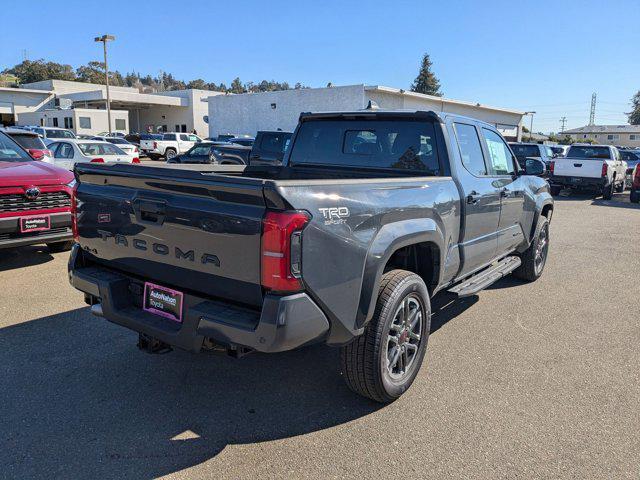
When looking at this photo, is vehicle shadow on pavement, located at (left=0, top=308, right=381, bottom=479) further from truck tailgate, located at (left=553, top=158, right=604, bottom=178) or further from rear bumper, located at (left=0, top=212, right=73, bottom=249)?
truck tailgate, located at (left=553, top=158, right=604, bottom=178)

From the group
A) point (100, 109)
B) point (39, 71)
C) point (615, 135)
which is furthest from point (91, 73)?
point (615, 135)

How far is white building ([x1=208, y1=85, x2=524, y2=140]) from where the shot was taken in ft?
120

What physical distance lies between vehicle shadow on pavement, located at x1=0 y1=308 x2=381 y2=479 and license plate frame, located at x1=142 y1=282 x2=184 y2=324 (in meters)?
0.70

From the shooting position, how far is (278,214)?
8.13 feet

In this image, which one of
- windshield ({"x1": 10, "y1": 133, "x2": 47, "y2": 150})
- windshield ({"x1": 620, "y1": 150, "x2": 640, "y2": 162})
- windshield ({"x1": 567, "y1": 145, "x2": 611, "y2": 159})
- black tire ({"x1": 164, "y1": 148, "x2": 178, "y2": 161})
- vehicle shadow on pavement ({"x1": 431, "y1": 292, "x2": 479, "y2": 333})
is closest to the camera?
vehicle shadow on pavement ({"x1": 431, "y1": 292, "x2": 479, "y2": 333})

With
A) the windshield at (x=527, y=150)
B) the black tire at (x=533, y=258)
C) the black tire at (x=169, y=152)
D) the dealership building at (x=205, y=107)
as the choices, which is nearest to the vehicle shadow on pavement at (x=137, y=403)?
the black tire at (x=533, y=258)

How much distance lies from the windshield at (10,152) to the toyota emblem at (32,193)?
1.31m

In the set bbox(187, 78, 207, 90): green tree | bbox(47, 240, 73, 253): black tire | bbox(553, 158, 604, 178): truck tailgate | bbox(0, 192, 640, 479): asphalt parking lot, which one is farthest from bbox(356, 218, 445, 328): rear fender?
bbox(187, 78, 207, 90): green tree

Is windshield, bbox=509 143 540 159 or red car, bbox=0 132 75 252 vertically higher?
windshield, bbox=509 143 540 159

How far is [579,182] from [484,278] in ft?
48.5

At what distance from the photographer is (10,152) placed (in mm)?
7266

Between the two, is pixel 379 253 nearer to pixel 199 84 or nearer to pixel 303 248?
pixel 303 248

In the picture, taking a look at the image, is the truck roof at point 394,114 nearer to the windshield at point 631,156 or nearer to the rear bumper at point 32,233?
the rear bumper at point 32,233

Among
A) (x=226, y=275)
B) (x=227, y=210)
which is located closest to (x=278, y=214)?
(x=227, y=210)
